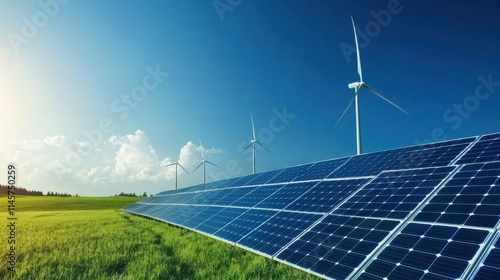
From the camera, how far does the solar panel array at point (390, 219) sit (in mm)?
6996

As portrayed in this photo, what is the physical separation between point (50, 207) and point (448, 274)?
8573 cm

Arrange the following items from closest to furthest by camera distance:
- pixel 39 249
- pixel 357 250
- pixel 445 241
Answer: pixel 445 241
pixel 357 250
pixel 39 249

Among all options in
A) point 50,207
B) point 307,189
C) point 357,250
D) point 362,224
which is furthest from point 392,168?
point 50,207

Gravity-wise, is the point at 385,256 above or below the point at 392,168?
below

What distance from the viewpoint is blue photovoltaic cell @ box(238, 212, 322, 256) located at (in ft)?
36.3

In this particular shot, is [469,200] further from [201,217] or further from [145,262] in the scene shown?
[201,217]

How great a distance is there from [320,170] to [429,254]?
13014mm

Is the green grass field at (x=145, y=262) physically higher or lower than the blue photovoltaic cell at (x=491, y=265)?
lower

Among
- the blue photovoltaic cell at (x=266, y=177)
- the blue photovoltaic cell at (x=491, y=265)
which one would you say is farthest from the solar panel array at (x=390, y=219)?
the blue photovoltaic cell at (x=266, y=177)

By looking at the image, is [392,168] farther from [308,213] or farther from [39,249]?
[39,249]

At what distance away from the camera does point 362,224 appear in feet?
32.1

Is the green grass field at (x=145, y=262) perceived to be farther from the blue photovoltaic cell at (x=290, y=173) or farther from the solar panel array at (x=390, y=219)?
the blue photovoltaic cell at (x=290, y=173)

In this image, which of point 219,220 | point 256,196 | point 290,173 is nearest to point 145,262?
point 219,220

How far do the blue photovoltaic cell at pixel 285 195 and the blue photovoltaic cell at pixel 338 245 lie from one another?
15.2 ft
